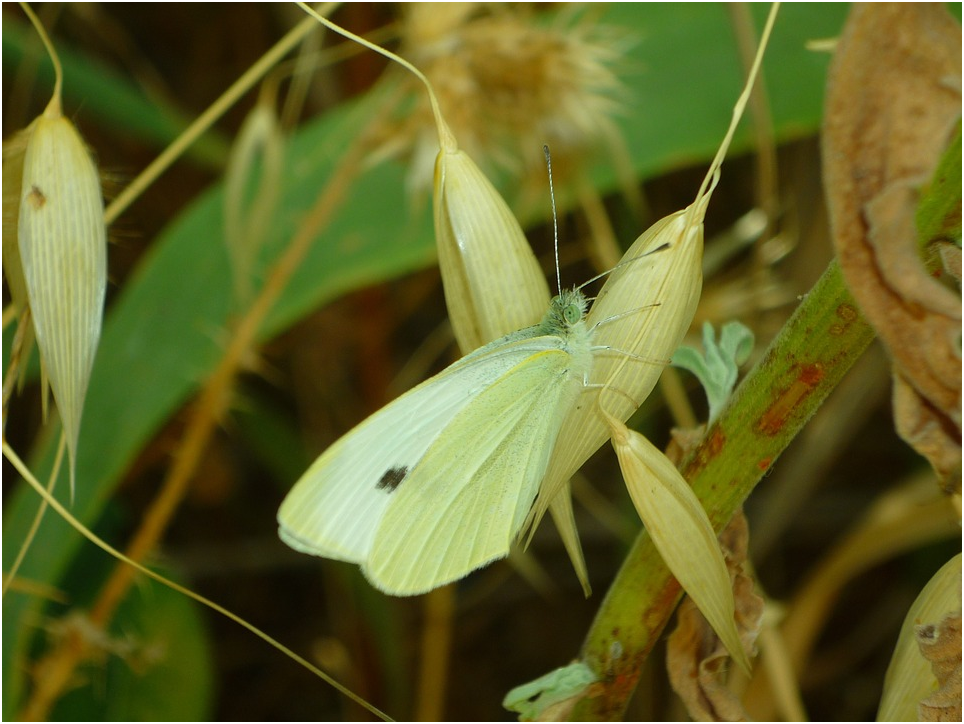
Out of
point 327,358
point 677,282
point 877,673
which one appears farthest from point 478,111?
point 877,673

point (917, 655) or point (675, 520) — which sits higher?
point (675, 520)

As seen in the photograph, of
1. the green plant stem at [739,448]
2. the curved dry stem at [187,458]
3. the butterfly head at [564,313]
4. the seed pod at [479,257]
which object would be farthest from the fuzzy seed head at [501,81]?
the green plant stem at [739,448]

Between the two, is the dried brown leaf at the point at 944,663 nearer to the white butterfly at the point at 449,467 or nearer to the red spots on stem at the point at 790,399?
the red spots on stem at the point at 790,399

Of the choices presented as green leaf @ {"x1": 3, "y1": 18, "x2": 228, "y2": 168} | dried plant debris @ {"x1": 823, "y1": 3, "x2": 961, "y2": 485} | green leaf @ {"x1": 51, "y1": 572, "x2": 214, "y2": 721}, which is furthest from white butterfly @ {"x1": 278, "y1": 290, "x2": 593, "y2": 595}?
green leaf @ {"x1": 3, "y1": 18, "x2": 228, "y2": 168}

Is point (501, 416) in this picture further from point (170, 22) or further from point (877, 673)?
point (170, 22)

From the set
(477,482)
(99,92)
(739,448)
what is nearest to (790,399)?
(739,448)

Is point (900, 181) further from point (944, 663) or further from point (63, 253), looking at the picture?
point (63, 253)

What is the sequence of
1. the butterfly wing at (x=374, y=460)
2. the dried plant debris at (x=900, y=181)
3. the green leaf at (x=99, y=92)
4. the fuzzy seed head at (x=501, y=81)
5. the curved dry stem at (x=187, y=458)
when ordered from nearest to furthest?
the dried plant debris at (x=900, y=181)
the butterfly wing at (x=374, y=460)
the curved dry stem at (x=187, y=458)
the fuzzy seed head at (x=501, y=81)
the green leaf at (x=99, y=92)
